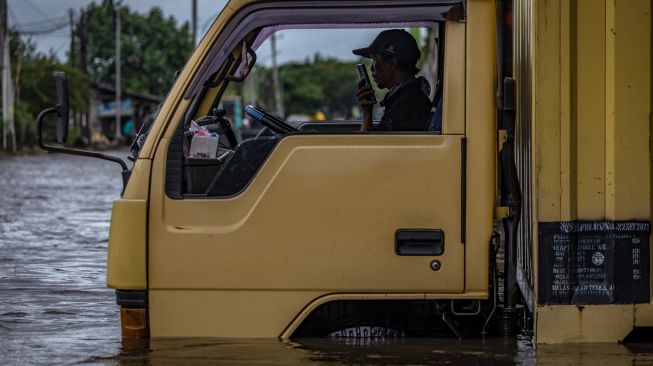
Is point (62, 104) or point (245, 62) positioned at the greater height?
point (245, 62)

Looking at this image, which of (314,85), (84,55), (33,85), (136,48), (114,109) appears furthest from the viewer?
(314,85)

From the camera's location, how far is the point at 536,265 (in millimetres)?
5730

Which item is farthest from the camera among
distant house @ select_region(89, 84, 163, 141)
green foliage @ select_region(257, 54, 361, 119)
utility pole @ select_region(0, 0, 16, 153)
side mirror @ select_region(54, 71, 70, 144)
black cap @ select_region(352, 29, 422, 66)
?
green foliage @ select_region(257, 54, 361, 119)

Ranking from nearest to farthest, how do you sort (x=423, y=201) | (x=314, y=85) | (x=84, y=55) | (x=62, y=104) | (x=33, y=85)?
1. (x=423, y=201)
2. (x=62, y=104)
3. (x=33, y=85)
4. (x=84, y=55)
5. (x=314, y=85)

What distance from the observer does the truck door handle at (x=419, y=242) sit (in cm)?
569

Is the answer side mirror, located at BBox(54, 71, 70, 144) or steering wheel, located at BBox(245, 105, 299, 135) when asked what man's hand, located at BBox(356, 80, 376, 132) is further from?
side mirror, located at BBox(54, 71, 70, 144)

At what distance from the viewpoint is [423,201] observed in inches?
223

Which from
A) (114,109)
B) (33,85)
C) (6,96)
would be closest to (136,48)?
(114,109)

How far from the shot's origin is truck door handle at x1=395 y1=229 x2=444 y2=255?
5.69m

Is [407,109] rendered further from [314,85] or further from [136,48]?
[314,85]

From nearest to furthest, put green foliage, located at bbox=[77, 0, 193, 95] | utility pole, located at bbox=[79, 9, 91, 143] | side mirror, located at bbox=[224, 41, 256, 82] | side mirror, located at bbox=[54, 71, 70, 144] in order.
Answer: side mirror, located at bbox=[54, 71, 70, 144]
side mirror, located at bbox=[224, 41, 256, 82]
utility pole, located at bbox=[79, 9, 91, 143]
green foliage, located at bbox=[77, 0, 193, 95]

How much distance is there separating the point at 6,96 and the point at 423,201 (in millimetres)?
45469

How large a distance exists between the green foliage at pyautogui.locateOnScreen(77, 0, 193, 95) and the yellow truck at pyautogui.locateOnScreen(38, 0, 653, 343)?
8275 cm

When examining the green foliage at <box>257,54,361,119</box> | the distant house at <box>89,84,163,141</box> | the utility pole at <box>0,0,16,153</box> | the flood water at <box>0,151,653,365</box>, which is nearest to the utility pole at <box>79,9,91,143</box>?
the distant house at <box>89,84,163,141</box>
